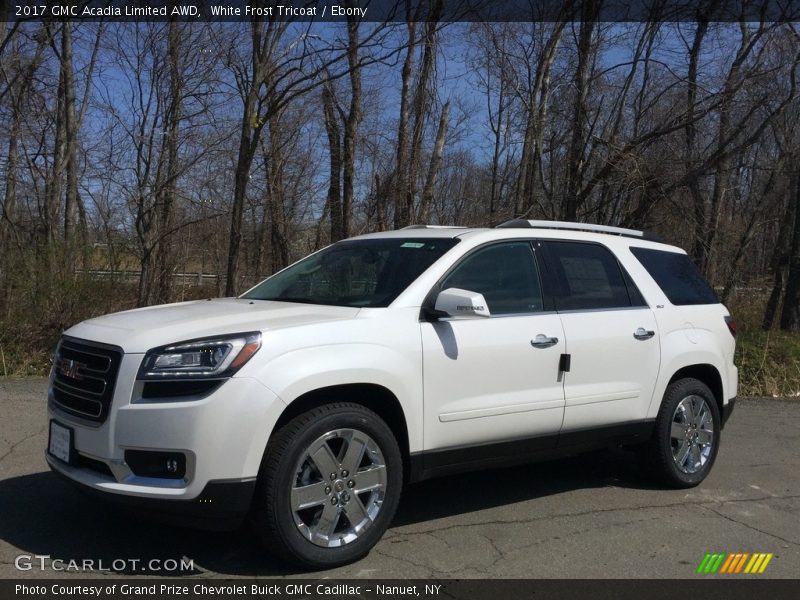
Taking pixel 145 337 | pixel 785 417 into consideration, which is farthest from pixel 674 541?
pixel 785 417

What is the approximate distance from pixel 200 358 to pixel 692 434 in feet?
13.0

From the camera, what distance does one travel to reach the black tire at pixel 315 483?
400 cm

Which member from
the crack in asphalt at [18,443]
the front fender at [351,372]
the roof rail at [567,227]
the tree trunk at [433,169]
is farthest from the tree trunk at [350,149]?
the front fender at [351,372]

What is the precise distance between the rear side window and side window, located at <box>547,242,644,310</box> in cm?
38

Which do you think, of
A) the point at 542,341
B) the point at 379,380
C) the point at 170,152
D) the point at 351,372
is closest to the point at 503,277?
the point at 542,341

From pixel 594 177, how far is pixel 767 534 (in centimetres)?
895

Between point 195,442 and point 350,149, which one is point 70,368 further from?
point 350,149

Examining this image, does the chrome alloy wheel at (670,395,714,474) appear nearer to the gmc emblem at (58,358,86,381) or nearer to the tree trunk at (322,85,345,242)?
the gmc emblem at (58,358,86,381)

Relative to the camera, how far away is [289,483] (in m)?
4.03

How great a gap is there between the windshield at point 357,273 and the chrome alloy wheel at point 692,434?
2.35 metres

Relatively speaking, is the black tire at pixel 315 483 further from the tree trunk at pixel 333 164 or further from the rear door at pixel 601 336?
the tree trunk at pixel 333 164

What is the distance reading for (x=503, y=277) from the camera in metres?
5.22

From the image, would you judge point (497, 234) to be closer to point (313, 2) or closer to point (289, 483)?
point (289, 483)
